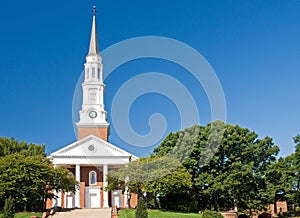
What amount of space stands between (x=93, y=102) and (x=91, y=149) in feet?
27.2

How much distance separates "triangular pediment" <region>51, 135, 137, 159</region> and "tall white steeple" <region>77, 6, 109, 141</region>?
502 cm

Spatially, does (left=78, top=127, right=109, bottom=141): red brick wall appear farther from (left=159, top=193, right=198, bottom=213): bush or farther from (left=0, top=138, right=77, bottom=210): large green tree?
(left=159, top=193, right=198, bottom=213): bush

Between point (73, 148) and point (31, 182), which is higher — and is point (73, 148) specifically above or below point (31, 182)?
above

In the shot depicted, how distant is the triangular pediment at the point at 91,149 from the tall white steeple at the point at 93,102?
16.5ft

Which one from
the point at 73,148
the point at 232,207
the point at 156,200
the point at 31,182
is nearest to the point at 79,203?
the point at 73,148

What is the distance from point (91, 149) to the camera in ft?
175

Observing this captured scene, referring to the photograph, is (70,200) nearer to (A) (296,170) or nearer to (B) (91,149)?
(B) (91,149)

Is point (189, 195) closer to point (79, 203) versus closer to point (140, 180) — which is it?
point (140, 180)

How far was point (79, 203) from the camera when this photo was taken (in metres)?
50.1

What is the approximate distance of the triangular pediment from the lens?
171ft

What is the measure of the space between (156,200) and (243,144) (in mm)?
9957

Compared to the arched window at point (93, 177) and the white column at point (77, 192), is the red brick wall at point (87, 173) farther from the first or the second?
the white column at point (77, 192)

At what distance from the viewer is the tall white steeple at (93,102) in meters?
58.7

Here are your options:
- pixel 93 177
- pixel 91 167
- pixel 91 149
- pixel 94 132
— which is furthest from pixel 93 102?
pixel 93 177
